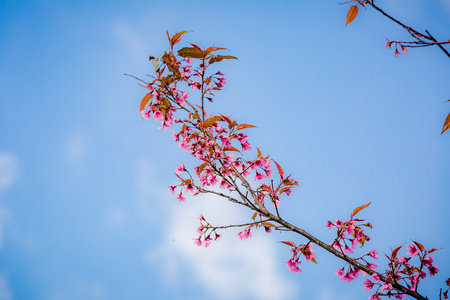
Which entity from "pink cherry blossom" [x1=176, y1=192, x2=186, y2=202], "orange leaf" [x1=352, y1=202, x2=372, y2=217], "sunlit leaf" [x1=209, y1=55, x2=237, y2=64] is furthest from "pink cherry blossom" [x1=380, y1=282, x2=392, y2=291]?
"sunlit leaf" [x1=209, y1=55, x2=237, y2=64]

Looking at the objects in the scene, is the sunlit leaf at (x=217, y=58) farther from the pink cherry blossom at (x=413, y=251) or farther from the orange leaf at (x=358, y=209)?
the pink cherry blossom at (x=413, y=251)

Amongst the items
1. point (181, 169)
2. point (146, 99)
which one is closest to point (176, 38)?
point (146, 99)

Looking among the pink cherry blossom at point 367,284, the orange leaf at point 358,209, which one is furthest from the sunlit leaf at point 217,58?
the pink cherry blossom at point 367,284

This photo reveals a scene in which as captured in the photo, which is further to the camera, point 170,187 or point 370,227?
point 170,187

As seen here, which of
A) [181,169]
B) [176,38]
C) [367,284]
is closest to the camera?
[176,38]

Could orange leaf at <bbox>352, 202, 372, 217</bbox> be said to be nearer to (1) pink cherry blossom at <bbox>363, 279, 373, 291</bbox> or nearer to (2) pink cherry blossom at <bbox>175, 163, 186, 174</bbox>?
(1) pink cherry blossom at <bbox>363, 279, 373, 291</bbox>

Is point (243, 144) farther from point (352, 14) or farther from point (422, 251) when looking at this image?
point (422, 251)

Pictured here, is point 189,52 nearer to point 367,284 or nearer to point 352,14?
point 352,14

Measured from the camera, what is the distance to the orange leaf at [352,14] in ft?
5.64

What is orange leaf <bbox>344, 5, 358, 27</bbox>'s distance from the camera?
5.64 feet

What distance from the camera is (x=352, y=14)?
5.67 ft

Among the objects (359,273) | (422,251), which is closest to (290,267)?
(359,273)

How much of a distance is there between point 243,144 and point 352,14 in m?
1.21

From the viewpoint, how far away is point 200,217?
7.48 feet
